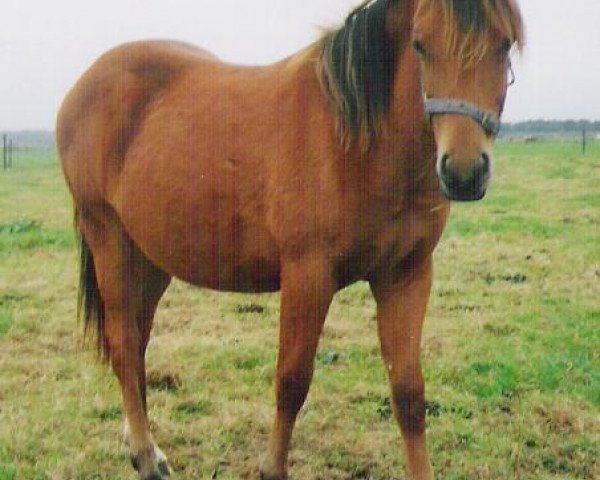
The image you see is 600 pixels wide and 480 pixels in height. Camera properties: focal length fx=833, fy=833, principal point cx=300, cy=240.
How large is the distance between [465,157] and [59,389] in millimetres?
2999

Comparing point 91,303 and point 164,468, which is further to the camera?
point 91,303

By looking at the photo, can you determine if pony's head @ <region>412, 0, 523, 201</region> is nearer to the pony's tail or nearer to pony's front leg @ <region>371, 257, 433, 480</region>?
pony's front leg @ <region>371, 257, 433, 480</region>

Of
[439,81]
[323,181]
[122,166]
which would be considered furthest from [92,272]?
[439,81]

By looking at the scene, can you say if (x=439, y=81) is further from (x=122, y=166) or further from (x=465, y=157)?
(x=122, y=166)

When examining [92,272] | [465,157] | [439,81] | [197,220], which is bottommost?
[92,272]

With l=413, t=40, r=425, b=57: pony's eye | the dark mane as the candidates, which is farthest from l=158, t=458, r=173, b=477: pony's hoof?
l=413, t=40, r=425, b=57: pony's eye

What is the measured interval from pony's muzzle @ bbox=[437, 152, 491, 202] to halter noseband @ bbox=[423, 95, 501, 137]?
0.31 feet

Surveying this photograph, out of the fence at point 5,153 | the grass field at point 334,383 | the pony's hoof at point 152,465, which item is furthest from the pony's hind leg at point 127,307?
the fence at point 5,153

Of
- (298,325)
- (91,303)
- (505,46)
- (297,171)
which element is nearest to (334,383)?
(91,303)

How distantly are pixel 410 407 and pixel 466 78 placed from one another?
1.43 metres

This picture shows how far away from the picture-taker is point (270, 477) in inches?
135

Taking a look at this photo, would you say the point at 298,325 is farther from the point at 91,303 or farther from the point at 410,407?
the point at 91,303

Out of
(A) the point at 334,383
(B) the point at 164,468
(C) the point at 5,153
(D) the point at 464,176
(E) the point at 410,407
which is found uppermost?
(D) the point at 464,176

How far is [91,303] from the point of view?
4.16 metres
